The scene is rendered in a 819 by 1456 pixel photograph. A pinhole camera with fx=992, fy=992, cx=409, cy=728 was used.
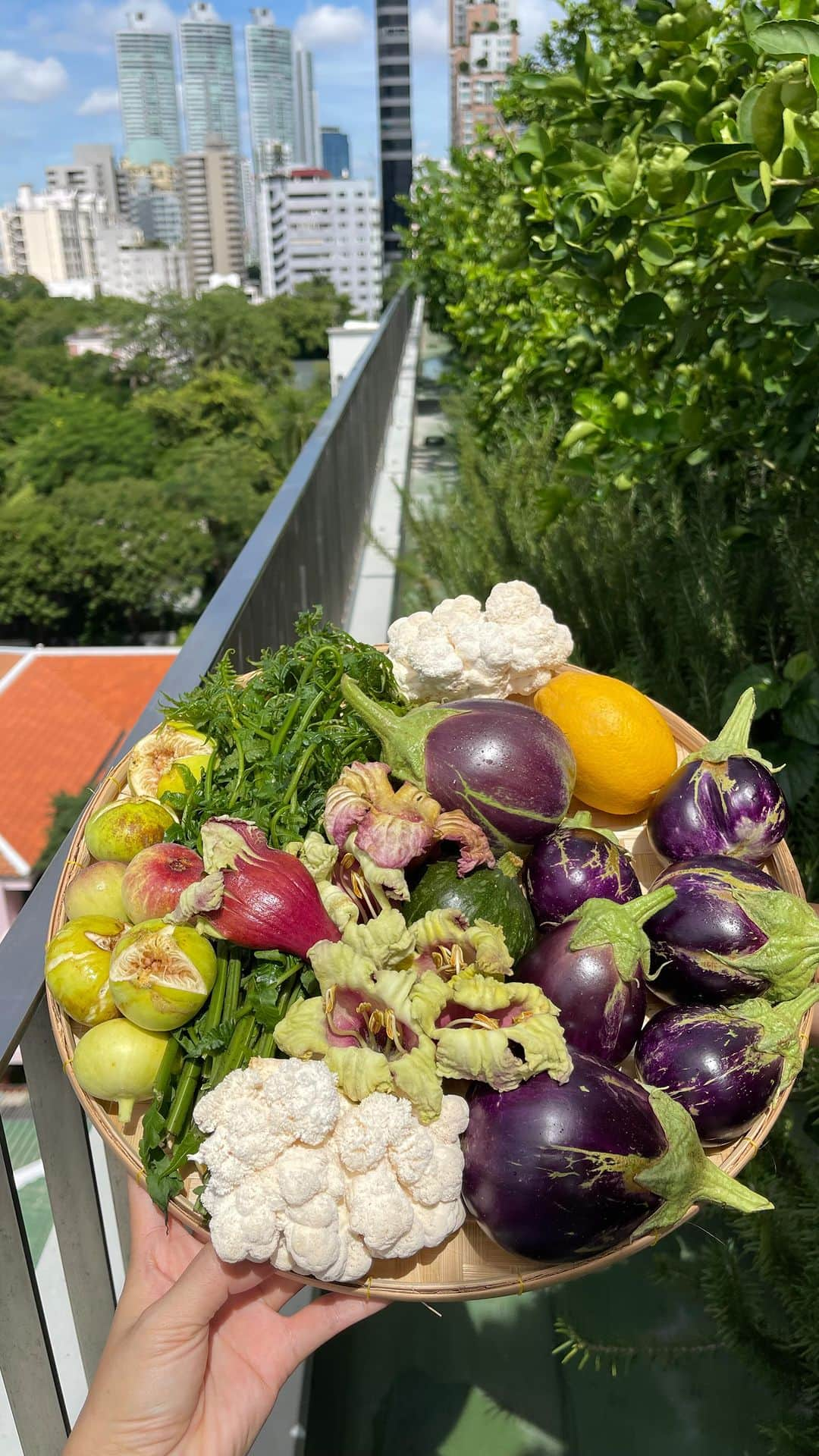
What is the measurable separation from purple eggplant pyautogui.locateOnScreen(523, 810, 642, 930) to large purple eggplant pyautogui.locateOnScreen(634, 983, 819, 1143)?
18 centimetres

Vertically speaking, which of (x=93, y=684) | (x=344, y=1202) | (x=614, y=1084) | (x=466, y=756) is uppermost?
(x=466, y=756)

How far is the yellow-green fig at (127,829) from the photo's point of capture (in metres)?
1.41

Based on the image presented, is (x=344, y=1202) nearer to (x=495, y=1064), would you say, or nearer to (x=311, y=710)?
(x=495, y=1064)

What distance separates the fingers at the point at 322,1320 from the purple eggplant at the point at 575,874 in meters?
0.53

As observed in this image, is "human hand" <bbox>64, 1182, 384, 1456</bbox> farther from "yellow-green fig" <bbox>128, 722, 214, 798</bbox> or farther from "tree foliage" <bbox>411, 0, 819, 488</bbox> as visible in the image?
"tree foliage" <bbox>411, 0, 819, 488</bbox>

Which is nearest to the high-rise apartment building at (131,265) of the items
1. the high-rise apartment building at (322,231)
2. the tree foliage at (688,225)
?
the high-rise apartment building at (322,231)

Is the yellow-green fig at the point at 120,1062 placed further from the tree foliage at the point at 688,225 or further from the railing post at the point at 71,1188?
the tree foliage at the point at 688,225

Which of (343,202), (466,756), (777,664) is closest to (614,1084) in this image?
(466,756)

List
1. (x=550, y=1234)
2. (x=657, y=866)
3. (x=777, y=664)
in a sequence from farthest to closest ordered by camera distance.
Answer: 1. (x=777, y=664)
2. (x=657, y=866)
3. (x=550, y=1234)

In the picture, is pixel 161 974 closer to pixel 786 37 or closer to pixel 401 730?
pixel 401 730

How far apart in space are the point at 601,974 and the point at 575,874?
173 millimetres

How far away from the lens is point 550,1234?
105cm

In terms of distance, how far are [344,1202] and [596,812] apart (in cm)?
84

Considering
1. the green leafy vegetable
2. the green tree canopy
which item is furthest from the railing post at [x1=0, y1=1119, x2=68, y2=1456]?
the green tree canopy
